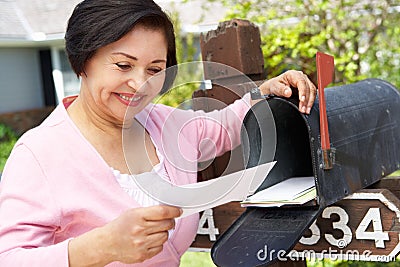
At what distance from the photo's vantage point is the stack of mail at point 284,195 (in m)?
1.78

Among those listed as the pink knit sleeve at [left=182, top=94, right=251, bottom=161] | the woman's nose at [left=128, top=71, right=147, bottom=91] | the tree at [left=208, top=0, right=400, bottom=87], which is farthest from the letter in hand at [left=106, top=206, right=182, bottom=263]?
the tree at [left=208, top=0, right=400, bottom=87]

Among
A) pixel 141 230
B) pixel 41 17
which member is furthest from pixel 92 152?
pixel 41 17

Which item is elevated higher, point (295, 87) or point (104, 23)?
point (104, 23)

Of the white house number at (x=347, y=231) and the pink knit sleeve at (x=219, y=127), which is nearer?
the white house number at (x=347, y=231)

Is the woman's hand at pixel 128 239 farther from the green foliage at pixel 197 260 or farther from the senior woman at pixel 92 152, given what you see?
the green foliage at pixel 197 260

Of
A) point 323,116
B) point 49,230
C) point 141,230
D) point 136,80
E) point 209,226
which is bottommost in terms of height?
point 209,226

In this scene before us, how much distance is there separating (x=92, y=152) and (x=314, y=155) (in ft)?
2.08

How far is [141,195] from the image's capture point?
187cm

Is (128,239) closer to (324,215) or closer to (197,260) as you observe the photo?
(324,215)

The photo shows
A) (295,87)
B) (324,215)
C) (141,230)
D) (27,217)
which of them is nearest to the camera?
(141,230)

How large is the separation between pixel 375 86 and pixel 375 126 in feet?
0.75

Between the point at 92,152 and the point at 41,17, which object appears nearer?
the point at 92,152

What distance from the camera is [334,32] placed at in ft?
16.7

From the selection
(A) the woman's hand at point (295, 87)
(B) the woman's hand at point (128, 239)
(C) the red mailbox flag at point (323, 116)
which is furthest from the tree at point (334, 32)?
(B) the woman's hand at point (128, 239)
